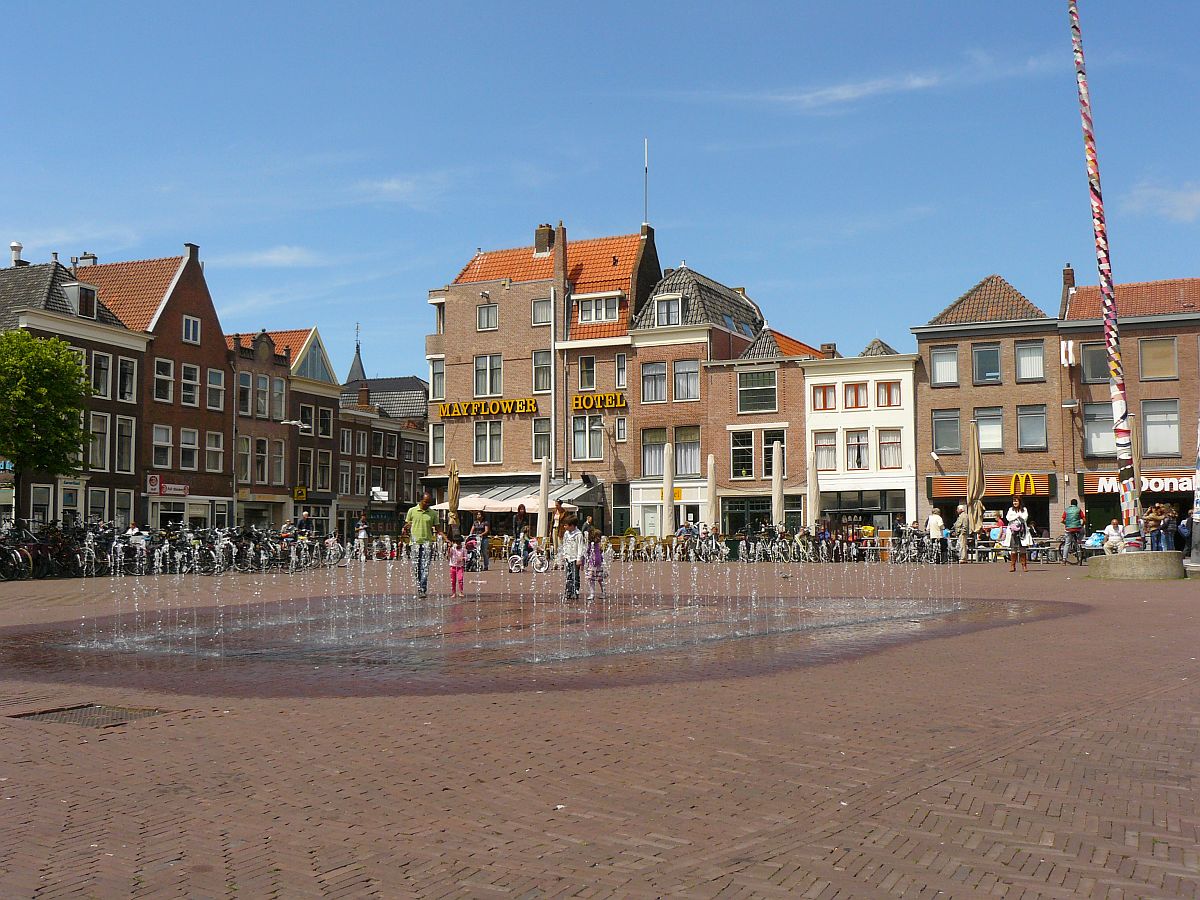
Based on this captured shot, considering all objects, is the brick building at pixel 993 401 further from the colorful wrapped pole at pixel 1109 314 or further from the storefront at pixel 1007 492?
the colorful wrapped pole at pixel 1109 314

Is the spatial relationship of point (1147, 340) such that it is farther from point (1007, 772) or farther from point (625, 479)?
point (1007, 772)

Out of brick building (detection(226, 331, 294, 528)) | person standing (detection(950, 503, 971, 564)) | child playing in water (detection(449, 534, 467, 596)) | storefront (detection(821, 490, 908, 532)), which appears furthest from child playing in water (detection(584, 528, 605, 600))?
brick building (detection(226, 331, 294, 528))

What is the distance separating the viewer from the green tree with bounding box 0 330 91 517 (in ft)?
114

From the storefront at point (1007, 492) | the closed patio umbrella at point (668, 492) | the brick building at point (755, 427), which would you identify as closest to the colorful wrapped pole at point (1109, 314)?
the closed patio umbrella at point (668, 492)

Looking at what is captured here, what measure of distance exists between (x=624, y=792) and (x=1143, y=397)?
145 ft

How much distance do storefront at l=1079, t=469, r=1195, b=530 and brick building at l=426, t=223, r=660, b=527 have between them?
19198 millimetres

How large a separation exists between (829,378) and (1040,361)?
8254 mm

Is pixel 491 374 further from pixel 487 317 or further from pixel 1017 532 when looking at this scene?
pixel 1017 532

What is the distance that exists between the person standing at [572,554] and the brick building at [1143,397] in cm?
3098

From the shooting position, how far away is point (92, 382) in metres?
46.5

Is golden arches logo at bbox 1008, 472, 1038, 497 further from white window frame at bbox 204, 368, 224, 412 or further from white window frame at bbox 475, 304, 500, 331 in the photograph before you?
white window frame at bbox 204, 368, 224, 412

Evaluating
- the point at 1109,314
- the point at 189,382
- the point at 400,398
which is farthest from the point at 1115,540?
the point at 400,398

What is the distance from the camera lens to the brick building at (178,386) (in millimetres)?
49688

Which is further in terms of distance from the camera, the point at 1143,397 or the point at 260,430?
the point at 260,430
